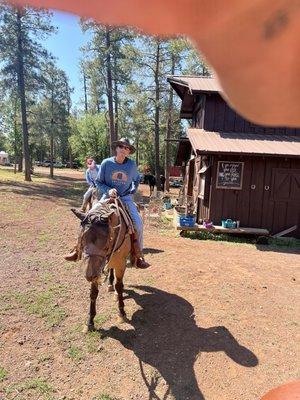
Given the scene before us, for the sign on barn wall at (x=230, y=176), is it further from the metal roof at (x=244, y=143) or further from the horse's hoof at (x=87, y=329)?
the horse's hoof at (x=87, y=329)

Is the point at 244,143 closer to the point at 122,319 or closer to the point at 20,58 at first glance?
the point at 122,319

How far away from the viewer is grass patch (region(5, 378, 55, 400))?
4.36 m

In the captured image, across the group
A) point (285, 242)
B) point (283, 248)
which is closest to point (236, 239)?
point (283, 248)

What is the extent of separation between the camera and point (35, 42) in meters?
26.6

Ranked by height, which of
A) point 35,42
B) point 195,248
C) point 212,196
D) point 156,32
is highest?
point 35,42

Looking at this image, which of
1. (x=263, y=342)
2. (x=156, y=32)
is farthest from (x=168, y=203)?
(x=156, y=32)

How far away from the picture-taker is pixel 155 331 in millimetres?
5863

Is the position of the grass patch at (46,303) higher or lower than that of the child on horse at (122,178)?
lower

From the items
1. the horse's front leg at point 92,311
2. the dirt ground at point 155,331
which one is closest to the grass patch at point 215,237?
the dirt ground at point 155,331

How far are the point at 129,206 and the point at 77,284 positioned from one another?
233cm

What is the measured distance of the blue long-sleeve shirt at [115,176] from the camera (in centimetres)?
624

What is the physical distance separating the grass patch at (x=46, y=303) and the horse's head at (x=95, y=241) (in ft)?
6.03

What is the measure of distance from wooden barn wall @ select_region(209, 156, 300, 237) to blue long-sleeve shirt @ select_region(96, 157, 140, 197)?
7.41 meters

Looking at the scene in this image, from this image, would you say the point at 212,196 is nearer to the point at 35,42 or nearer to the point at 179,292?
the point at 179,292
